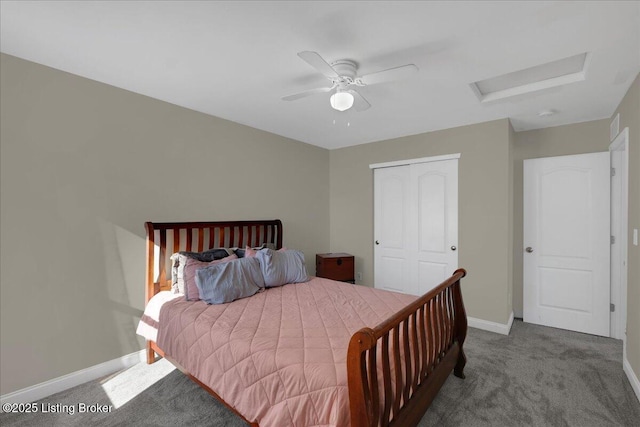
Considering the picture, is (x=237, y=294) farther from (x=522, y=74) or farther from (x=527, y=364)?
(x=522, y=74)

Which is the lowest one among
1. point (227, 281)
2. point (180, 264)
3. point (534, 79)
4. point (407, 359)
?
point (407, 359)

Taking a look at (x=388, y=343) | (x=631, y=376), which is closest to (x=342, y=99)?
(x=388, y=343)

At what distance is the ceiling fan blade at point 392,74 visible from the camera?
176cm

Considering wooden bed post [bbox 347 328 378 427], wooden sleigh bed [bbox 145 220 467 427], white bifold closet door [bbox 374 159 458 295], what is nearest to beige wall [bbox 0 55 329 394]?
wooden sleigh bed [bbox 145 220 467 427]

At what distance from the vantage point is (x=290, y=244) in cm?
420

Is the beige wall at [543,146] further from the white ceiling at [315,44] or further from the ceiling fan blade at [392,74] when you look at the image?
the ceiling fan blade at [392,74]

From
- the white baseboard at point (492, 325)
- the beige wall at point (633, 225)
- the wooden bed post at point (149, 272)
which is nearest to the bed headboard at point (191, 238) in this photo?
the wooden bed post at point (149, 272)

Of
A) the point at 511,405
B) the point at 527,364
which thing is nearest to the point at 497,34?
the point at 511,405

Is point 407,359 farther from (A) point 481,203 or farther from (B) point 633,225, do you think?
(A) point 481,203

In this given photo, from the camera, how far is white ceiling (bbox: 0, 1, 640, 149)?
1592 millimetres

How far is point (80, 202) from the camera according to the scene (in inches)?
93.7

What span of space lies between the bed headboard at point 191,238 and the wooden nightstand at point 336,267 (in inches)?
30.0

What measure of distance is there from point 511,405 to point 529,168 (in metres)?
2.84

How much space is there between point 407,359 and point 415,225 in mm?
2672
